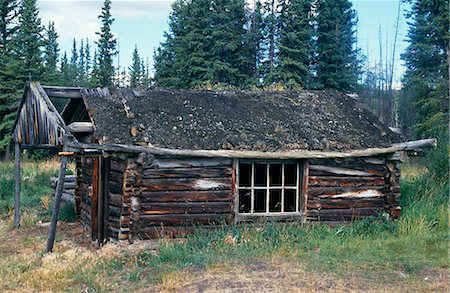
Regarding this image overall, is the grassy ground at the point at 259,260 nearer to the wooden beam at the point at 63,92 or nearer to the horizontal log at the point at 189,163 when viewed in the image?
the horizontal log at the point at 189,163

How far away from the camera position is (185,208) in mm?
10773

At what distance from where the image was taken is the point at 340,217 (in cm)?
1182

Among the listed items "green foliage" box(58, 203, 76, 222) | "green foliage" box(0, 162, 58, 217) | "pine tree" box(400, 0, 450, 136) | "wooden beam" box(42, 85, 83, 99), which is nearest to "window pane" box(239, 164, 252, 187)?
"wooden beam" box(42, 85, 83, 99)

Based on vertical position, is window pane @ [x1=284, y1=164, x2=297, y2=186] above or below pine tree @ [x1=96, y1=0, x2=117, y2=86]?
→ below

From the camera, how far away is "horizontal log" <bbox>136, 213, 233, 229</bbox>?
34.4ft

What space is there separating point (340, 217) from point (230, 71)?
25.0 metres

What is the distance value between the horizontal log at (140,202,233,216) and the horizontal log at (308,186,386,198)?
1.96m

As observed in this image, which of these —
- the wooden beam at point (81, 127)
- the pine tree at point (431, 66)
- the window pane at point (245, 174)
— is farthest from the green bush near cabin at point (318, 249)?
the pine tree at point (431, 66)

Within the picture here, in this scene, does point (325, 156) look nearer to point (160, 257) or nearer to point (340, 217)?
point (340, 217)

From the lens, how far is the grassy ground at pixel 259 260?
306 inches

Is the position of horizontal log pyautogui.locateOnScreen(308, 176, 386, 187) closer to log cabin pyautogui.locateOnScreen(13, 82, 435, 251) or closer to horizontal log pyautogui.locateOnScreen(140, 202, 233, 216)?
log cabin pyautogui.locateOnScreen(13, 82, 435, 251)

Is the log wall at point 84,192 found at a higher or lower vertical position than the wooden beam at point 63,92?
lower

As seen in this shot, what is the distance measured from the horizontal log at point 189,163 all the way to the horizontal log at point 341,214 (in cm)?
229

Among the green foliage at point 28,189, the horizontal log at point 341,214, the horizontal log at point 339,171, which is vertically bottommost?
the green foliage at point 28,189
